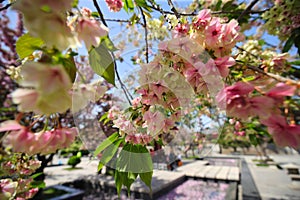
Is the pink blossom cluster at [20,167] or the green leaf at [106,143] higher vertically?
the green leaf at [106,143]

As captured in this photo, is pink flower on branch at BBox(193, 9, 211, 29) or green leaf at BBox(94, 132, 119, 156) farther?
green leaf at BBox(94, 132, 119, 156)

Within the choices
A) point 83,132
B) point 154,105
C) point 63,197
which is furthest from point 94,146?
point 63,197

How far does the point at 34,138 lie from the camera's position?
0.91 feet

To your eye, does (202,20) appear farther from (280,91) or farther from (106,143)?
(106,143)

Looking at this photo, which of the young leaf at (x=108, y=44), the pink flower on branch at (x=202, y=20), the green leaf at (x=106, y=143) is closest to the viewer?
the young leaf at (x=108, y=44)

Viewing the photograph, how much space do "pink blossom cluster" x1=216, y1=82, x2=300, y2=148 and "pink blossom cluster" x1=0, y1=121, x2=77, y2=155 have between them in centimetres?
25

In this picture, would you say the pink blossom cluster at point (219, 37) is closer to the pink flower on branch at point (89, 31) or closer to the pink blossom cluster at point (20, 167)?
the pink flower on branch at point (89, 31)

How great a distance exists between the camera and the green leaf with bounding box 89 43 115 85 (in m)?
0.33

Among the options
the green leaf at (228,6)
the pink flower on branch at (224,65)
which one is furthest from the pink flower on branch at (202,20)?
the green leaf at (228,6)

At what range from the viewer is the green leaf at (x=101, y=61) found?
1.09ft

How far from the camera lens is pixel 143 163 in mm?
554

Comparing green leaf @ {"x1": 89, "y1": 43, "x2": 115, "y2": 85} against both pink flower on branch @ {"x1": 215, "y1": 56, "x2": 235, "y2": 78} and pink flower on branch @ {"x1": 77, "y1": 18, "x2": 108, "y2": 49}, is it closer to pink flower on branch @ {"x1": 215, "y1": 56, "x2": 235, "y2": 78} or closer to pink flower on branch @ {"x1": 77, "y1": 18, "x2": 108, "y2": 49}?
pink flower on branch @ {"x1": 77, "y1": 18, "x2": 108, "y2": 49}

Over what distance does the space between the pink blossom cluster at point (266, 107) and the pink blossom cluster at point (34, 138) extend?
25 centimetres

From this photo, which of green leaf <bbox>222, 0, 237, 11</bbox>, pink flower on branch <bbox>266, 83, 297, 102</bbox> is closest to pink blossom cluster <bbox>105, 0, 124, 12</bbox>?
pink flower on branch <bbox>266, 83, 297, 102</bbox>
